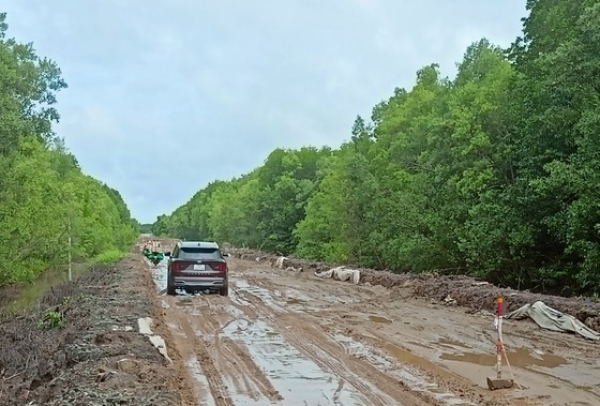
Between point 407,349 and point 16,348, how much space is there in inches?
308

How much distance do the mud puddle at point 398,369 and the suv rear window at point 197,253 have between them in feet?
31.2

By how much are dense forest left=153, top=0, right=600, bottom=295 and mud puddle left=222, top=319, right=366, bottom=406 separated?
12.4 metres

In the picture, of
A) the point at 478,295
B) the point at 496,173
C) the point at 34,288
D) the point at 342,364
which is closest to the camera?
the point at 342,364

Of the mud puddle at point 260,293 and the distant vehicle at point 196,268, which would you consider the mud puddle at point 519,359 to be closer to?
the mud puddle at point 260,293

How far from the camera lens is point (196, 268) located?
71.2ft

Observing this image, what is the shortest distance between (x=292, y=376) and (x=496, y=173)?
75.7 ft

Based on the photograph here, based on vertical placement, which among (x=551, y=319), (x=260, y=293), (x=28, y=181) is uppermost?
(x=28, y=181)

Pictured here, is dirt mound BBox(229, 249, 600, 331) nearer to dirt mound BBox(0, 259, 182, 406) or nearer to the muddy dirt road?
the muddy dirt road

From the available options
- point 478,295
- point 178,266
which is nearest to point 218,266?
point 178,266

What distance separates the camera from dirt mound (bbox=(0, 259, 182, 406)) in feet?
23.5

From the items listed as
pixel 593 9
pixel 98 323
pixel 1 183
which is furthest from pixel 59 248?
pixel 593 9

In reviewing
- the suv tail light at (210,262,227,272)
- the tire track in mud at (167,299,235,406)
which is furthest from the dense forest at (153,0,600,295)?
the tire track in mud at (167,299,235,406)

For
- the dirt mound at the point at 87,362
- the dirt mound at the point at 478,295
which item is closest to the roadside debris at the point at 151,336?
the dirt mound at the point at 87,362

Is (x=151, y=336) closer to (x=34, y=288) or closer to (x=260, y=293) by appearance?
(x=260, y=293)
